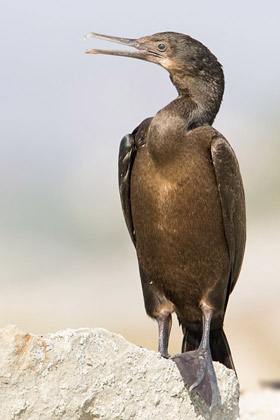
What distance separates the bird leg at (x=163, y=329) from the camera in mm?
6262

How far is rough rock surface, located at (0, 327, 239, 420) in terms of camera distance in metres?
4.48

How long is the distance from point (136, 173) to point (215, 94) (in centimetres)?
91

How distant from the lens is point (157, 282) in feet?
20.7

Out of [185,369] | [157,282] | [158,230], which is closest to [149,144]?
[158,230]

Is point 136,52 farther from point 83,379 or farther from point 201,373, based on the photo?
point 83,379

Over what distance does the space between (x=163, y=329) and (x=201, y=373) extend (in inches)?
41.8

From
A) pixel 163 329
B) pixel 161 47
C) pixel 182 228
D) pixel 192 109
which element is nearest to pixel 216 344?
pixel 163 329

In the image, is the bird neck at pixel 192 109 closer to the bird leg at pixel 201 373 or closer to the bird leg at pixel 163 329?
the bird leg at pixel 163 329

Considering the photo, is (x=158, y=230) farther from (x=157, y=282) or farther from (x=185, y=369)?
(x=185, y=369)

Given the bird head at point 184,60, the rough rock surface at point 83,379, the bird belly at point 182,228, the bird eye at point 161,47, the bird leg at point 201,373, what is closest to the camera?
the rough rock surface at point 83,379

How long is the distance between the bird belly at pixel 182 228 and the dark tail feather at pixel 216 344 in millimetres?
307

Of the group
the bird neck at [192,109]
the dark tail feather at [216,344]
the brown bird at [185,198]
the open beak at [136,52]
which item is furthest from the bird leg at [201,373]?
the open beak at [136,52]

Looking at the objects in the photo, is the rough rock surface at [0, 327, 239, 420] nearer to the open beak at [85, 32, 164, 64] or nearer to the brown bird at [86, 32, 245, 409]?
the brown bird at [86, 32, 245, 409]

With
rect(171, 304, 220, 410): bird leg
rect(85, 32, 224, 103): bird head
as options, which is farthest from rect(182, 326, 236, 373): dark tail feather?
rect(85, 32, 224, 103): bird head
